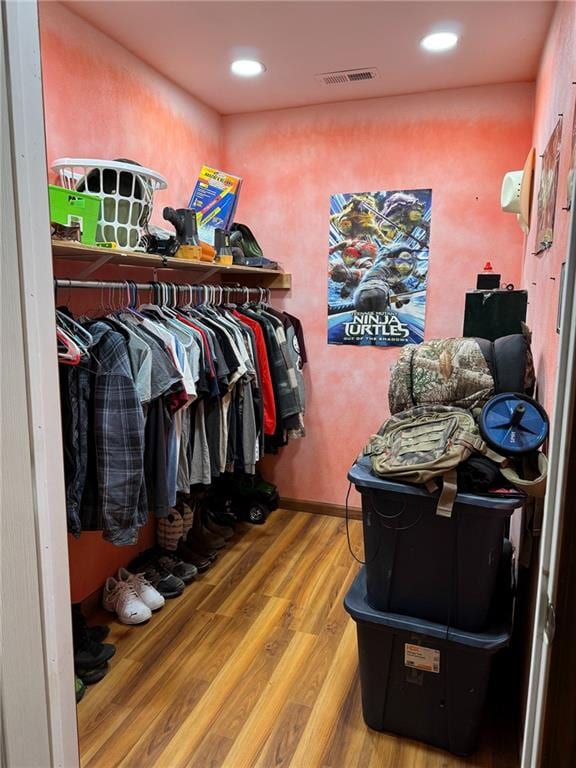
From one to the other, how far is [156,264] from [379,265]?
1452mm

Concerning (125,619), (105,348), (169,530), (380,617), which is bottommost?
(125,619)

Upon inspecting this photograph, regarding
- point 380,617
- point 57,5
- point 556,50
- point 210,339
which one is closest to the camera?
point 380,617

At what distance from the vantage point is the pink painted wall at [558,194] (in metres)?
1.54

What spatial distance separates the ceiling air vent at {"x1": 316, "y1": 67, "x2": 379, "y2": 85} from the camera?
2787mm

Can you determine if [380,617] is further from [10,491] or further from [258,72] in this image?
[258,72]

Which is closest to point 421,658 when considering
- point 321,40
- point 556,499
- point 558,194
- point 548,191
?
point 556,499

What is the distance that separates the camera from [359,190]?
330 centimetres

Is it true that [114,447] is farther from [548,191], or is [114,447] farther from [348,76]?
[348,76]

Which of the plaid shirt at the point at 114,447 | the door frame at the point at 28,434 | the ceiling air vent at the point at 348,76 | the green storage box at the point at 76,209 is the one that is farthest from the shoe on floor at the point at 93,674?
the ceiling air vent at the point at 348,76

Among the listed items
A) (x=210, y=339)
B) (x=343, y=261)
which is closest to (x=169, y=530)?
(x=210, y=339)

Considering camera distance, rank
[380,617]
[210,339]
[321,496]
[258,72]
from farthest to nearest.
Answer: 1. [321,496]
2. [258,72]
3. [210,339]
4. [380,617]

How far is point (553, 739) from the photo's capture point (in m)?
0.78

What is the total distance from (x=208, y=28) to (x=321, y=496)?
8.91ft

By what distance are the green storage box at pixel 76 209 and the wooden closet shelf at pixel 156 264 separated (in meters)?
0.09
